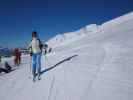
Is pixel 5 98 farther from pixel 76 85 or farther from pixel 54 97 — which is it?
pixel 76 85

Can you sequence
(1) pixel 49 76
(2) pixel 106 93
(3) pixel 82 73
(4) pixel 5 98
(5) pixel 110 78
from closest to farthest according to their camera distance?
1. (2) pixel 106 93
2. (5) pixel 110 78
3. (4) pixel 5 98
4. (3) pixel 82 73
5. (1) pixel 49 76

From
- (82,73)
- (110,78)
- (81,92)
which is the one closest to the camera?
(81,92)

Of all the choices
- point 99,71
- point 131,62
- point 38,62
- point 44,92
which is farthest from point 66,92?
point 131,62

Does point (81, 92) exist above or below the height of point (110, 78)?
below

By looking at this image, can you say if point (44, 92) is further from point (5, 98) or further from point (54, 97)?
point (5, 98)

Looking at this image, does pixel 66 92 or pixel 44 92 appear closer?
pixel 66 92


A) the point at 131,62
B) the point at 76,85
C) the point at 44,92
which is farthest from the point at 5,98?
the point at 131,62

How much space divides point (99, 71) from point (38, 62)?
8.31 feet

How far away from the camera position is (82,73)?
685 centimetres

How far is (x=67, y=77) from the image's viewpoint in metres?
6.87

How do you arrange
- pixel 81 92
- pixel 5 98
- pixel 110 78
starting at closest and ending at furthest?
pixel 81 92, pixel 110 78, pixel 5 98

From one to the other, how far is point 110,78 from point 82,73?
1446 millimetres

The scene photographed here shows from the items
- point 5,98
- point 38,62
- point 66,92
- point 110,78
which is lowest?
point 5,98

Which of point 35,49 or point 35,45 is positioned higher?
point 35,45
